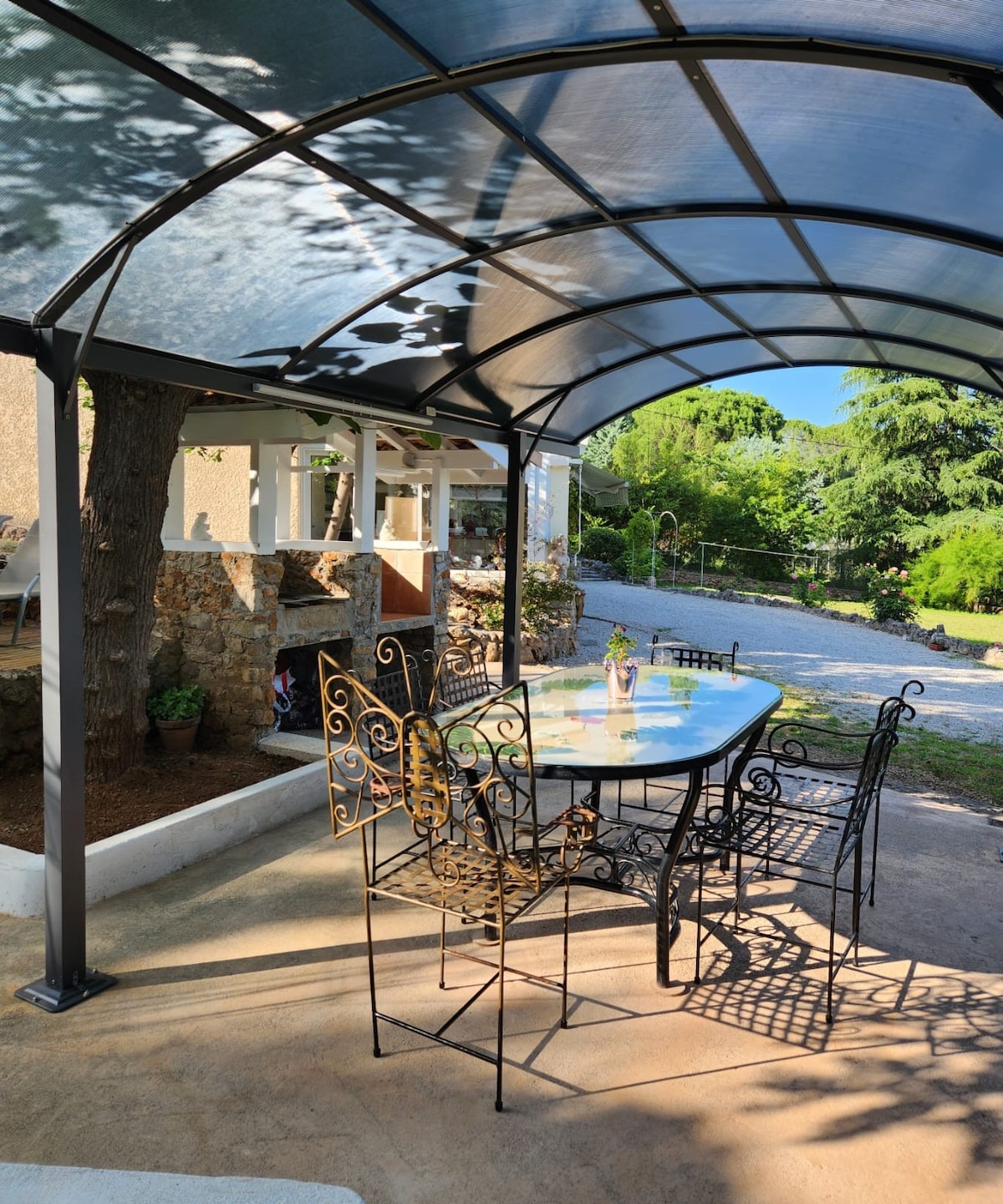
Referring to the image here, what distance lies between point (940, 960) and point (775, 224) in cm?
313

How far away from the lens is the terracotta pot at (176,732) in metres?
6.04

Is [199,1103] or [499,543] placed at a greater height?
[499,543]

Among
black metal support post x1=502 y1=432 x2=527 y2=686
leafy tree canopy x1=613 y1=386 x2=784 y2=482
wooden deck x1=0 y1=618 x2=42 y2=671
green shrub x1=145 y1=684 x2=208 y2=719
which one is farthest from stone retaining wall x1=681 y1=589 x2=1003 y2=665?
wooden deck x1=0 y1=618 x2=42 y2=671

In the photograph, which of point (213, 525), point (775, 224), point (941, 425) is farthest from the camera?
point (941, 425)

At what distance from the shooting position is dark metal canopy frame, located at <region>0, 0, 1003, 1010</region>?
7.39 ft

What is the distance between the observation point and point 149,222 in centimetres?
288

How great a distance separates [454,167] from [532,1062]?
122 inches

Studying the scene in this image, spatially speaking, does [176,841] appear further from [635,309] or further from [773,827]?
[635,309]

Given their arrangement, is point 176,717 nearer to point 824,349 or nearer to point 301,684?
point 301,684

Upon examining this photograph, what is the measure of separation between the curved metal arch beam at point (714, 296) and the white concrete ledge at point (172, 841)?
2539 millimetres

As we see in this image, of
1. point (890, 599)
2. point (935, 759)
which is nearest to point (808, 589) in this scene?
point (890, 599)

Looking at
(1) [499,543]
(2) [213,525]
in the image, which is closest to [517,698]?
(2) [213,525]

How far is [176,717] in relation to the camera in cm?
604

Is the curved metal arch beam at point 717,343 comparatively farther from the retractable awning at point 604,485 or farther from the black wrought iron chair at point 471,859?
the retractable awning at point 604,485
